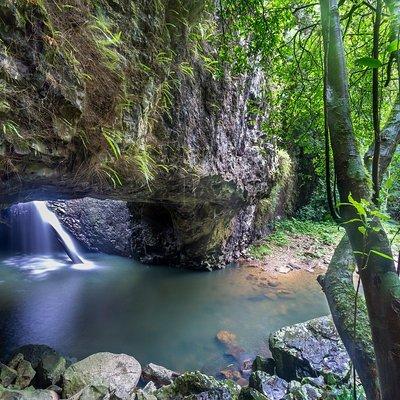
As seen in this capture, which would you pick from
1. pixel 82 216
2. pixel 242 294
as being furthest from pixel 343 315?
pixel 82 216

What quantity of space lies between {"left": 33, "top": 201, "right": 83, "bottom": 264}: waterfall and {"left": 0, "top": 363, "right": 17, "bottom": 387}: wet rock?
5.36m

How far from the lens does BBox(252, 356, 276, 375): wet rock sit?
4.49 m

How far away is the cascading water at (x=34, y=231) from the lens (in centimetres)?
966

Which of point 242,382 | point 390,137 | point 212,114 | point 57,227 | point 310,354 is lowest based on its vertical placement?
point 242,382

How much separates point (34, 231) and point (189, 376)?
7.71m

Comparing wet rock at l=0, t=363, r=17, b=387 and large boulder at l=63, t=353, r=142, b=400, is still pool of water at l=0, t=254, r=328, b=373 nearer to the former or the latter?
large boulder at l=63, t=353, r=142, b=400

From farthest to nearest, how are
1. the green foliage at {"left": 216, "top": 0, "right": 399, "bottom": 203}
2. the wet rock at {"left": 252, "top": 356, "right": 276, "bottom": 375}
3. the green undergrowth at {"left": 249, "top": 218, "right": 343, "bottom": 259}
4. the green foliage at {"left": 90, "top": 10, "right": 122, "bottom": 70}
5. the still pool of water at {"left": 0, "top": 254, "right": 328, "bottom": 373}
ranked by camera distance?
the green undergrowth at {"left": 249, "top": 218, "right": 343, "bottom": 259} < the still pool of water at {"left": 0, "top": 254, "right": 328, "bottom": 373} < the wet rock at {"left": 252, "top": 356, "right": 276, "bottom": 375} < the green foliage at {"left": 90, "top": 10, "right": 122, "bottom": 70} < the green foliage at {"left": 216, "top": 0, "right": 399, "bottom": 203}

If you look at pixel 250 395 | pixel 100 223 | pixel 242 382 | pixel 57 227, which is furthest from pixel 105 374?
pixel 57 227

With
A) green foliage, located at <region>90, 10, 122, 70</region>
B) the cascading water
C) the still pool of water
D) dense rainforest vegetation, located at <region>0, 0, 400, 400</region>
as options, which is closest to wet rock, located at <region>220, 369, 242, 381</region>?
the still pool of water

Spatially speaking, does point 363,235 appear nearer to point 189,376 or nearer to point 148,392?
point 189,376

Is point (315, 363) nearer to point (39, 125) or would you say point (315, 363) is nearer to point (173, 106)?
point (173, 106)

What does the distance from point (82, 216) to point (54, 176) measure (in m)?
6.40

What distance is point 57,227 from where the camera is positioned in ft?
32.0

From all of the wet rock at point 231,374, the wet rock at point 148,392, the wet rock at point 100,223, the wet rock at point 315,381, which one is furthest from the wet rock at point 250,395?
the wet rock at point 100,223
